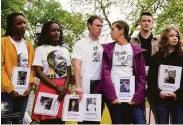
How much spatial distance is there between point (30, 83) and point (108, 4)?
22.9 metres

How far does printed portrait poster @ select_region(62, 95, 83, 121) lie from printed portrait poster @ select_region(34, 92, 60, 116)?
13cm

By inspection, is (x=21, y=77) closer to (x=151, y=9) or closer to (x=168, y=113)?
(x=168, y=113)

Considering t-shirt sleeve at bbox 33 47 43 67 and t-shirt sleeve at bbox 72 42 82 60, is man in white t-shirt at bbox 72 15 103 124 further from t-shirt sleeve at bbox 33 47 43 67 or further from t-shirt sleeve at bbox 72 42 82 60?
t-shirt sleeve at bbox 33 47 43 67

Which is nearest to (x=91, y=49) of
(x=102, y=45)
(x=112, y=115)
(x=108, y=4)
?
(x=102, y=45)

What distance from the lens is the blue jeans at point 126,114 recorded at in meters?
4.98

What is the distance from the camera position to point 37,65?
205 inches

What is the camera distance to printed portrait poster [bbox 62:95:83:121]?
5129 mm

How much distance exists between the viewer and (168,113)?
200 inches

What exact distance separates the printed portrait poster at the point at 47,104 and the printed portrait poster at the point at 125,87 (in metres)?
0.84

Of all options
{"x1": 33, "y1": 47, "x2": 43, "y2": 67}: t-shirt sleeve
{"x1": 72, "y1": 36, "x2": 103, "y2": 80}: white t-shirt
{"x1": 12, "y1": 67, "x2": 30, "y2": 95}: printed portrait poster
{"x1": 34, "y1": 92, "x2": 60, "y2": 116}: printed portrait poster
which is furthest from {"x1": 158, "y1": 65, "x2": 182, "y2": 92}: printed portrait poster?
{"x1": 12, "y1": 67, "x2": 30, "y2": 95}: printed portrait poster

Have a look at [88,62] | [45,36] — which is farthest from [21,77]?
[88,62]

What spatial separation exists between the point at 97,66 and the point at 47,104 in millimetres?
844

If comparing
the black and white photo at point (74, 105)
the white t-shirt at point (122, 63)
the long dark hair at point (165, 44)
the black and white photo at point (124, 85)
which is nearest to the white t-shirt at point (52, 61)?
the black and white photo at point (74, 105)

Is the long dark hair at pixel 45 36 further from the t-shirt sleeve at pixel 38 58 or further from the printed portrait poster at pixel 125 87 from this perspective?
the printed portrait poster at pixel 125 87
